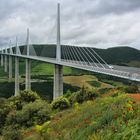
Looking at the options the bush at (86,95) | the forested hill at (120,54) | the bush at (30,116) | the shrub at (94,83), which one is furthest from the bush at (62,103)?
the forested hill at (120,54)

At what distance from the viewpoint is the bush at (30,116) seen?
2480 cm

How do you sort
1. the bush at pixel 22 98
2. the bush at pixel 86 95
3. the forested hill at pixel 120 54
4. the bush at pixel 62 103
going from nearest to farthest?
the bush at pixel 86 95
the bush at pixel 62 103
the bush at pixel 22 98
the forested hill at pixel 120 54

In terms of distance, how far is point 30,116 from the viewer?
2580 cm

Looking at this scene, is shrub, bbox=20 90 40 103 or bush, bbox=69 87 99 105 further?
shrub, bbox=20 90 40 103

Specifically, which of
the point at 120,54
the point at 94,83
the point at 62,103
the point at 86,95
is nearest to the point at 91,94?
the point at 86,95

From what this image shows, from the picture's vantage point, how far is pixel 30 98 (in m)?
37.7

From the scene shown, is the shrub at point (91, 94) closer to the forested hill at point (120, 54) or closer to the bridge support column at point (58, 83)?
the bridge support column at point (58, 83)

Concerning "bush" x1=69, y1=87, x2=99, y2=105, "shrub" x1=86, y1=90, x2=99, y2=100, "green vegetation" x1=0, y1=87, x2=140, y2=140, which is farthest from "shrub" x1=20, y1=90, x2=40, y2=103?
"shrub" x1=86, y1=90, x2=99, y2=100

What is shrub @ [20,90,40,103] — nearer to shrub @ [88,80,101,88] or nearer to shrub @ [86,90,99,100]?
shrub @ [86,90,99,100]

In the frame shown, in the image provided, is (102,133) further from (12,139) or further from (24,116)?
(24,116)

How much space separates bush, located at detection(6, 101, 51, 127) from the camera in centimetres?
2480

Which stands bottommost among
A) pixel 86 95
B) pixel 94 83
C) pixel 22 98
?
pixel 94 83

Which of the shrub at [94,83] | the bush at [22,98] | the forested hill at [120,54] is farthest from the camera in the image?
the forested hill at [120,54]

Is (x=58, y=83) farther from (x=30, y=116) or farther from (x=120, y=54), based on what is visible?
(x=120, y=54)
